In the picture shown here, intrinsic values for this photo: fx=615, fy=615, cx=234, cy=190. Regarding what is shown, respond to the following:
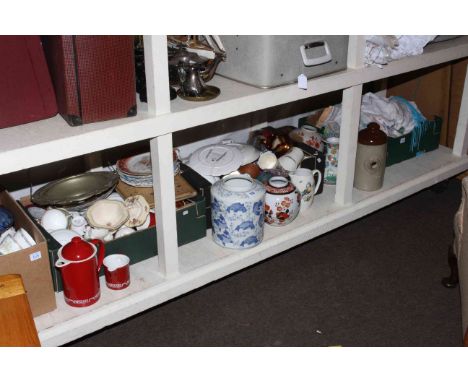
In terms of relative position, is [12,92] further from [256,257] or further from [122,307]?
[256,257]

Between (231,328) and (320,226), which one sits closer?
(231,328)

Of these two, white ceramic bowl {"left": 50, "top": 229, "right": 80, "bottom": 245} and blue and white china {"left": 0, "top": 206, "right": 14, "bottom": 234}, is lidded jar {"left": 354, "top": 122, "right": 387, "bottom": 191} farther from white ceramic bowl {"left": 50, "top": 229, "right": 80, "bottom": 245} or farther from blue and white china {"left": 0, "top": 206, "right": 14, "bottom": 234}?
blue and white china {"left": 0, "top": 206, "right": 14, "bottom": 234}

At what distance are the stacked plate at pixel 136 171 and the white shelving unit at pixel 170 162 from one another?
203 mm

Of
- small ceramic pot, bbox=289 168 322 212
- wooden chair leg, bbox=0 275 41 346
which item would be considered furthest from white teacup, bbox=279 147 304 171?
wooden chair leg, bbox=0 275 41 346

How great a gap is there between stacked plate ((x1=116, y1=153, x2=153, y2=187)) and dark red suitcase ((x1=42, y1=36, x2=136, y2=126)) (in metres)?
0.37

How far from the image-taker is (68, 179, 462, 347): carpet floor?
1512mm

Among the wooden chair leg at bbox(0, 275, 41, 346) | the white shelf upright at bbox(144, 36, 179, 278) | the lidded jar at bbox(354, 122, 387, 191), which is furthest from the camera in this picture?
the lidded jar at bbox(354, 122, 387, 191)

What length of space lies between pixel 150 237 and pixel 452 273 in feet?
2.68

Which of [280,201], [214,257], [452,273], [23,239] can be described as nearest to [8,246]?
[23,239]

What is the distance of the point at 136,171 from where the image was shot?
1599mm

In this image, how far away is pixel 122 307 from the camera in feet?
4.53

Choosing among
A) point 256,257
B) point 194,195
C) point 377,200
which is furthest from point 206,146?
point 377,200

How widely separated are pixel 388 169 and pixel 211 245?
0.72 metres

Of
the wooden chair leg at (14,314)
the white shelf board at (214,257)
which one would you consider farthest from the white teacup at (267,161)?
the wooden chair leg at (14,314)
